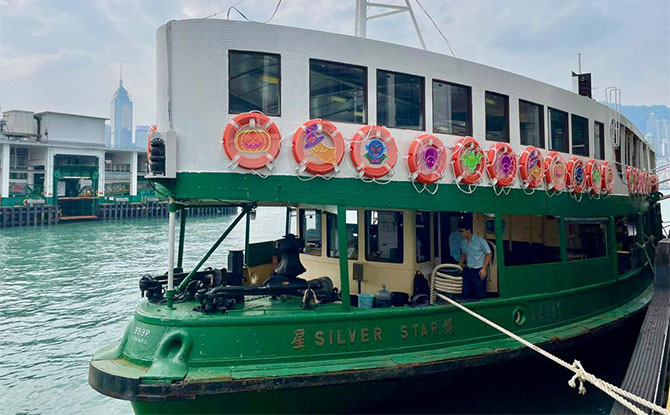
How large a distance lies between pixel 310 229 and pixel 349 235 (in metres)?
1.37

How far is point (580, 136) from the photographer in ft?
30.1

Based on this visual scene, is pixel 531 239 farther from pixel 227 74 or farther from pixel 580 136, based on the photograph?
pixel 227 74

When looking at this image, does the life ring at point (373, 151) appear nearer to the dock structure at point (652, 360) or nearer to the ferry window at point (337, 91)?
the ferry window at point (337, 91)

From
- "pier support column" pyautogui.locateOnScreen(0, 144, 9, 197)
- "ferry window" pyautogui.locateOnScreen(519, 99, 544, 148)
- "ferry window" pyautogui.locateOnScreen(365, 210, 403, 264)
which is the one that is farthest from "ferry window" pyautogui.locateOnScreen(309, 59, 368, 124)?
"pier support column" pyautogui.locateOnScreen(0, 144, 9, 197)

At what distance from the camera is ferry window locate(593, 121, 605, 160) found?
9.56m

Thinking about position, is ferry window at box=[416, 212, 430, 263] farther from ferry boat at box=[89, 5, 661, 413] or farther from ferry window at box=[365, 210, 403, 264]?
ferry window at box=[365, 210, 403, 264]

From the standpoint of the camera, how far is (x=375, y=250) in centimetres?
724

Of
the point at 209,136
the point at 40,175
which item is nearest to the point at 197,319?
the point at 209,136

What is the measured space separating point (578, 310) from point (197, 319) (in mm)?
6238

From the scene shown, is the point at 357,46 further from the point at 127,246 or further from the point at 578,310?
the point at 127,246

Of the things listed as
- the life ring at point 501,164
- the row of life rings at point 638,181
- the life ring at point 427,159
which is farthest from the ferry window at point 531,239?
the life ring at point 427,159

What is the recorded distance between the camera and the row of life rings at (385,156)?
5402 millimetres

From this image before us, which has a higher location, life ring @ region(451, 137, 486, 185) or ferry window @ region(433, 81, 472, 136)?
ferry window @ region(433, 81, 472, 136)

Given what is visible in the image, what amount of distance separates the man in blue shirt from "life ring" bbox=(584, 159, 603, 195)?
332 cm
